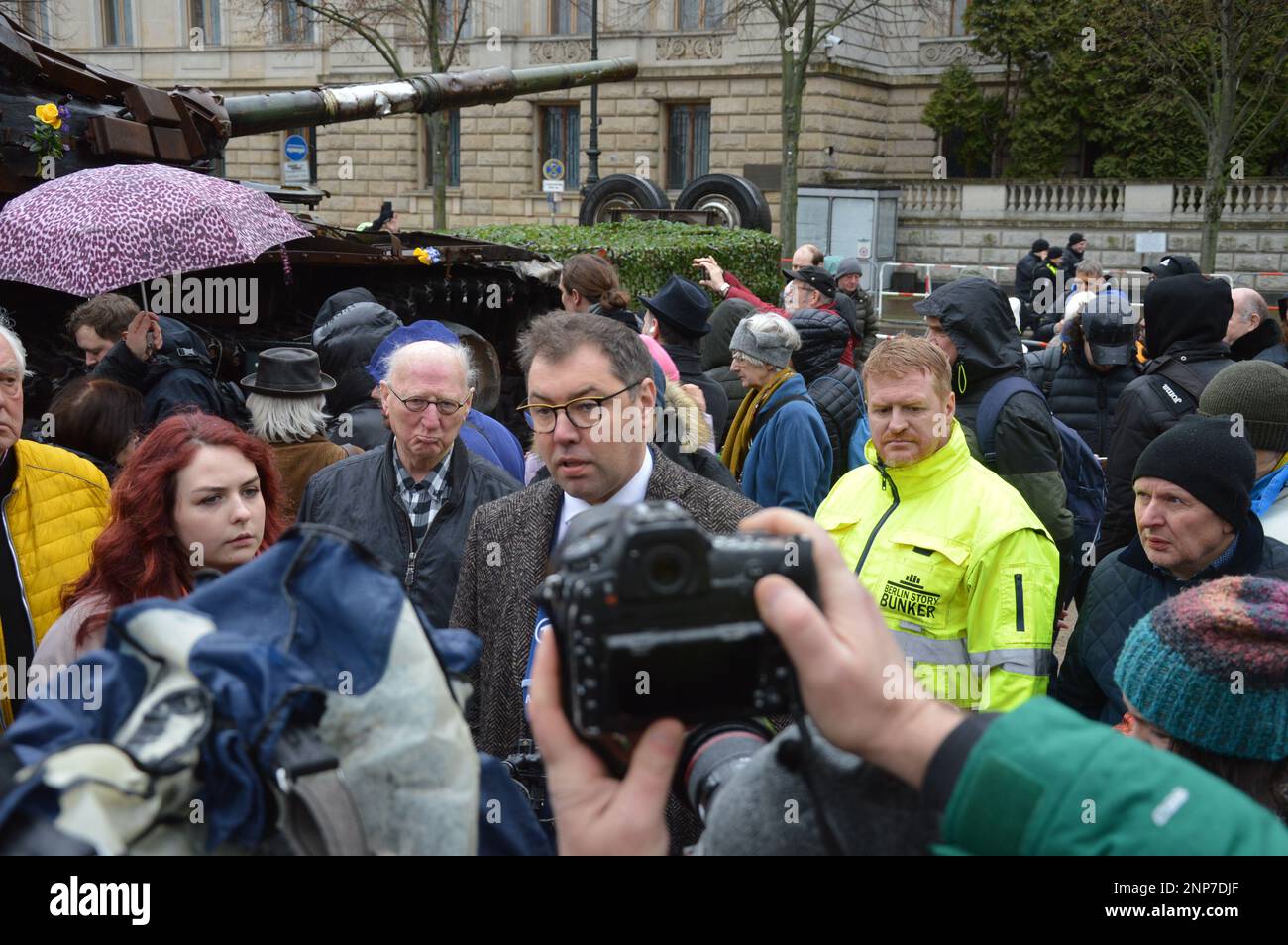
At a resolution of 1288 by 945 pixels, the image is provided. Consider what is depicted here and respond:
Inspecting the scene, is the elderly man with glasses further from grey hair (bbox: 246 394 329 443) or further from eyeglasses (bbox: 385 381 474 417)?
grey hair (bbox: 246 394 329 443)

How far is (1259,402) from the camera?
396 centimetres

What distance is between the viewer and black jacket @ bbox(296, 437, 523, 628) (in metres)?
3.63

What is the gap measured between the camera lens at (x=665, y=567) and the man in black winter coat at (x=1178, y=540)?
7.05 feet

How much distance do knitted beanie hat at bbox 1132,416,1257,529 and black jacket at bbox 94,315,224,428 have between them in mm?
3604

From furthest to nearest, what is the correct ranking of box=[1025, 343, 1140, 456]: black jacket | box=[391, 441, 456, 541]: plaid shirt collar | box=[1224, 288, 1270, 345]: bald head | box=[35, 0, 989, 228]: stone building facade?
box=[35, 0, 989, 228]: stone building facade, box=[1224, 288, 1270, 345]: bald head, box=[1025, 343, 1140, 456]: black jacket, box=[391, 441, 456, 541]: plaid shirt collar

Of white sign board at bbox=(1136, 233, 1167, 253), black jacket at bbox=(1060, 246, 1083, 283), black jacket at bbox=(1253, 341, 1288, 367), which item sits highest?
white sign board at bbox=(1136, 233, 1167, 253)

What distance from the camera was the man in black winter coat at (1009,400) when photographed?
14.7 ft

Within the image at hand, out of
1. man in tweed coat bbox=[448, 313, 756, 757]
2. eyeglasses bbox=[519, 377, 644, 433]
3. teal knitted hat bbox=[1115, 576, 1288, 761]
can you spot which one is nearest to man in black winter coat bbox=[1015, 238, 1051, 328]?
man in tweed coat bbox=[448, 313, 756, 757]

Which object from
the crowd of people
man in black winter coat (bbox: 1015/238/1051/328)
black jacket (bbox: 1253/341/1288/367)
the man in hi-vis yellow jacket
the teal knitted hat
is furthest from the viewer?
man in black winter coat (bbox: 1015/238/1051/328)

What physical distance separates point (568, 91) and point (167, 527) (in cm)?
3093

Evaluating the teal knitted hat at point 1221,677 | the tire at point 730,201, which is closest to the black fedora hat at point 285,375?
the teal knitted hat at point 1221,677

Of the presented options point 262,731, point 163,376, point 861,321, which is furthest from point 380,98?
point 262,731

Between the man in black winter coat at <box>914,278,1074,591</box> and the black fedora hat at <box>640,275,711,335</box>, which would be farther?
the black fedora hat at <box>640,275,711,335</box>

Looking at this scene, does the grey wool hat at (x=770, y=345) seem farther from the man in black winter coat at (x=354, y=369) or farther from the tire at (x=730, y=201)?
the tire at (x=730, y=201)
